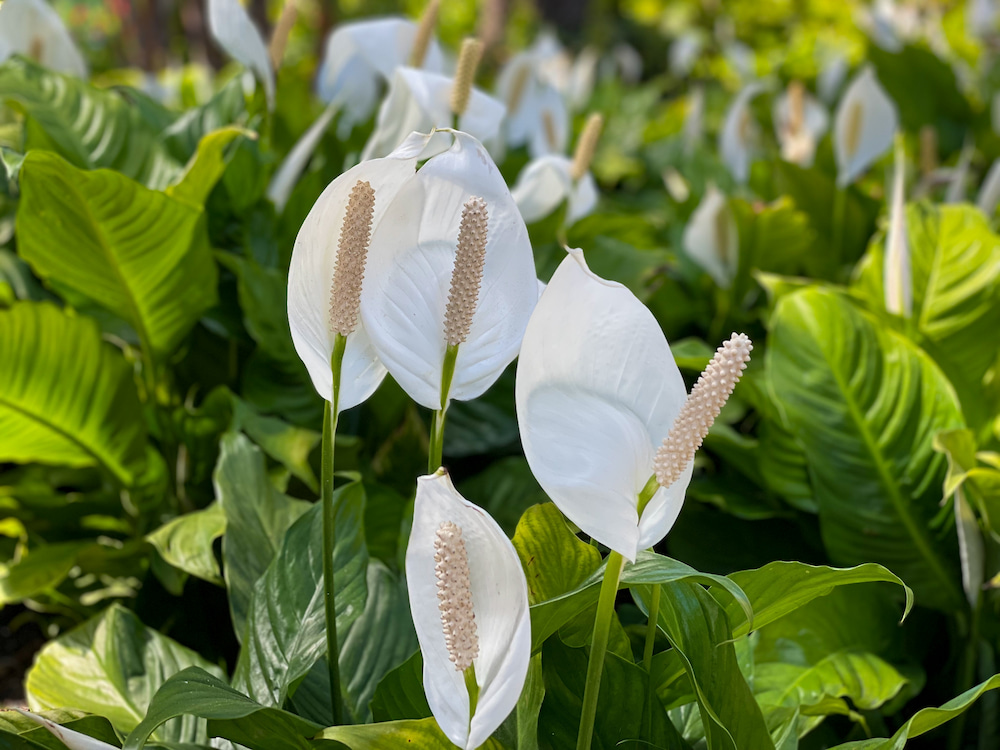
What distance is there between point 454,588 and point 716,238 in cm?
115

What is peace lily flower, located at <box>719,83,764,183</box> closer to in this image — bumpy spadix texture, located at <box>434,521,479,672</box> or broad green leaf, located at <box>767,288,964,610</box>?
broad green leaf, located at <box>767,288,964,610</box>

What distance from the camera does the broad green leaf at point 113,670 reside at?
86 centimetres

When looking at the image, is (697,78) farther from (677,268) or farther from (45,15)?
(45,15)

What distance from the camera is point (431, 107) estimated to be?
1.10m

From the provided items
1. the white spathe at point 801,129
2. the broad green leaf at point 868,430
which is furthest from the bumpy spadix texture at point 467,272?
the white spathe at point 801,129

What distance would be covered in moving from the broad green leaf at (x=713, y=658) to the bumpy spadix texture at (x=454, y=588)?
7.1 inches

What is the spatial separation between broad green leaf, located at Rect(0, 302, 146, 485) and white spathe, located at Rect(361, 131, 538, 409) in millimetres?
585

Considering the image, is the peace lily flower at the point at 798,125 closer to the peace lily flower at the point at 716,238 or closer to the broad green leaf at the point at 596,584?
the peace lily flower at the point at 716,238

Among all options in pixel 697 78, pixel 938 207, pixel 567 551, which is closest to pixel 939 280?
pixel 938 207

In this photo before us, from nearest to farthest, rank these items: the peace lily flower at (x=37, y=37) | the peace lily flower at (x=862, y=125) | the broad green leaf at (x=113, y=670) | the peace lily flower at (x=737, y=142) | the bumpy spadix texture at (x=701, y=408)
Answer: the bumpy spadix texture at (x=701, y=408)
the broad green leaf at (x=113, y=670)
the peace lily flower at (x=37, y=37)
the peace lily flower at (x=862, y=125)
the peace lily flower at (x=737, y=142)

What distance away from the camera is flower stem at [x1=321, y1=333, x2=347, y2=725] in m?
0.61

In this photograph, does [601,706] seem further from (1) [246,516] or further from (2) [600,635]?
(1) [246,516]

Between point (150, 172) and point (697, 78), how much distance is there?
2.94 meters

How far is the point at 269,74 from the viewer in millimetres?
1257
